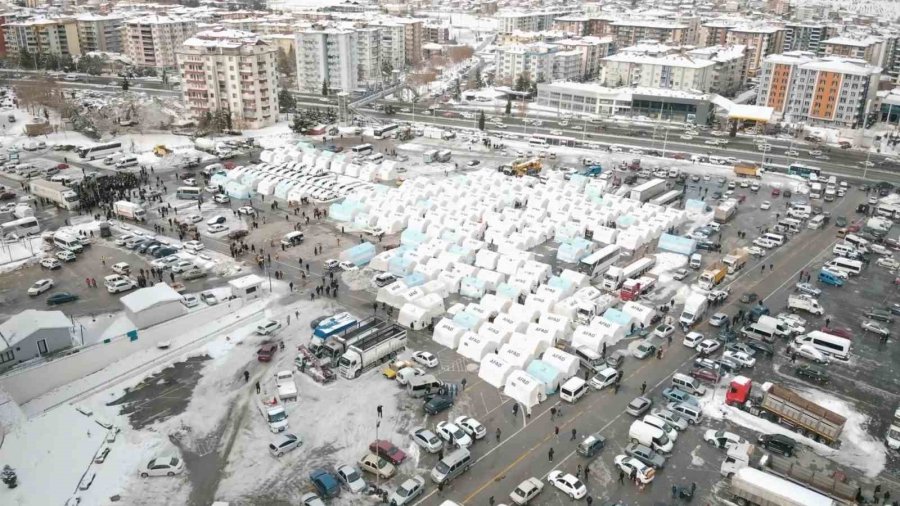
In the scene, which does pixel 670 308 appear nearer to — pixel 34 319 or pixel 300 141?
pixel 34 319

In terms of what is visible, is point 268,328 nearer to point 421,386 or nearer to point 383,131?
point 421,386

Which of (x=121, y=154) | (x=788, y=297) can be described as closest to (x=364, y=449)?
(x=788, y=297)

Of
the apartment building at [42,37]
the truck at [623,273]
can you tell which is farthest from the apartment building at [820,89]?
the apartment building at [42,37]

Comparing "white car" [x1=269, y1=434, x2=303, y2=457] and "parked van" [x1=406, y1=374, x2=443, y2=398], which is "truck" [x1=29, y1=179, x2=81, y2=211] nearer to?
"white car" [x1=269, y1=434, x2=303, y2=457]

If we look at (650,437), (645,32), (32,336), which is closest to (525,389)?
(650,437)

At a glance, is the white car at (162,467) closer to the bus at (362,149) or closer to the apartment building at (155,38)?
the bus at (362,149)

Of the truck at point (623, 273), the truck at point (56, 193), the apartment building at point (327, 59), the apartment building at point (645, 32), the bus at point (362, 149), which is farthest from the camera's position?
the apartment building at point (645, 32)
